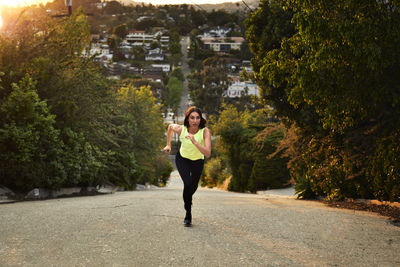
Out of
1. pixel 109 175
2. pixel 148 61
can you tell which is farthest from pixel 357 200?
pixel 148 61

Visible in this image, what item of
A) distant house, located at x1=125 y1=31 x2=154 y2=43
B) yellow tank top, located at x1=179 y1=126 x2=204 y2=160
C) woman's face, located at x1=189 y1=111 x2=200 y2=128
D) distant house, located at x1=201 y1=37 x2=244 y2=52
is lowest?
yellow tank top, located at x1=179 y1=126 x2=204 y2=160

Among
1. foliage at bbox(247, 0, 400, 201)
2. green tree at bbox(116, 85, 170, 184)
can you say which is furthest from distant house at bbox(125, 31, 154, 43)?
foliage at bbox(247, 0, 400, 201)

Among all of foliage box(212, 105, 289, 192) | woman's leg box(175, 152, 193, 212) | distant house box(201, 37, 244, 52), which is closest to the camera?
woman's leg box(175, 152, 193, 212)

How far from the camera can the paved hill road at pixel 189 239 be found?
5.70m

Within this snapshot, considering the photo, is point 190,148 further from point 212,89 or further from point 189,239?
point 212,89

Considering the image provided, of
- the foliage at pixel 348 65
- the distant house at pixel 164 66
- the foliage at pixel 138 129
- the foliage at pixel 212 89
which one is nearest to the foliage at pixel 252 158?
the foliage at pixel 138 129

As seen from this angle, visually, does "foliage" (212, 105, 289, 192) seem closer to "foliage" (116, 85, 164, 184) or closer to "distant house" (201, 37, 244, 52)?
"foliage" (116, 85, 164, 184)

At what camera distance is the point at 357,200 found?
Answer: 1448 cm

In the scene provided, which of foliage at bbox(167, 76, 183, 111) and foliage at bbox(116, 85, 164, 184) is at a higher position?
foliage at bbox(167, 76, 183, 111)

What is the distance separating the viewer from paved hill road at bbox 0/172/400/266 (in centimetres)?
570

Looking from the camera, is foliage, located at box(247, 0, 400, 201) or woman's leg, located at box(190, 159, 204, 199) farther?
woman's leg, located at box(190, 159, 204, 199)

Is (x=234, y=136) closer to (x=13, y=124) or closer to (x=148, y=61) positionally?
(x=13, y=124)

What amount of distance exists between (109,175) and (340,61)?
2123 centimetres

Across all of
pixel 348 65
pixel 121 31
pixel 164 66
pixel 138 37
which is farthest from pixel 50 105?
pixel 121 31
